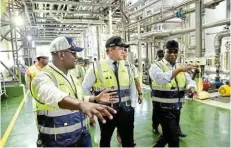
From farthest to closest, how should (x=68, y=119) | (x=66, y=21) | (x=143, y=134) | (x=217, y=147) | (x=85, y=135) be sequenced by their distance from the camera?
(x=66, y=21) → (x=143, y=134) → (x=217, y=147) → (x=85, y=135) → (x=68, y=119)

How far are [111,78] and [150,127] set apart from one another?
227cm

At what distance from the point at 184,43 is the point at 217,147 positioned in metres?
7.80

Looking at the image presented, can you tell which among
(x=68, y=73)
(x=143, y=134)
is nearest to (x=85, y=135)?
(x=68, y=73)

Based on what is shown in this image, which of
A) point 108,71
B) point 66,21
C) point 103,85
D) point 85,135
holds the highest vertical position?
point 66,21

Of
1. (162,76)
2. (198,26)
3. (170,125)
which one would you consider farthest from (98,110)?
(198,26)

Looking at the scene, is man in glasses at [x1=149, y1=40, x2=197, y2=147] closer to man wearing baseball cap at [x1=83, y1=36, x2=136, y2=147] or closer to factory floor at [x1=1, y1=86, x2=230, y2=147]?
man wearing baseball cap at [x1=83, y1=36, x2=136, y2=147]

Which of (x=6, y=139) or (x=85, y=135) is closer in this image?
(x=85, y=135)

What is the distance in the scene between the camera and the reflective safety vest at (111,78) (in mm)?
2482

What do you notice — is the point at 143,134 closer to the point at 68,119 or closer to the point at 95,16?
the point at 68,119

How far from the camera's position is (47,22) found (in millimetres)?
11695

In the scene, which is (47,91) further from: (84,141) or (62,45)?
(84,141)

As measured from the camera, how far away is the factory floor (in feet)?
11.9

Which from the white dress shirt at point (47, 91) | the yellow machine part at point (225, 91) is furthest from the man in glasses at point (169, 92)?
the yellow machine part at point (225, 91)

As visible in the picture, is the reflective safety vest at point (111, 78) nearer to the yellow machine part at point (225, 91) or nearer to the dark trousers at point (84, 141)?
the dark trousers at point (84, 141)
